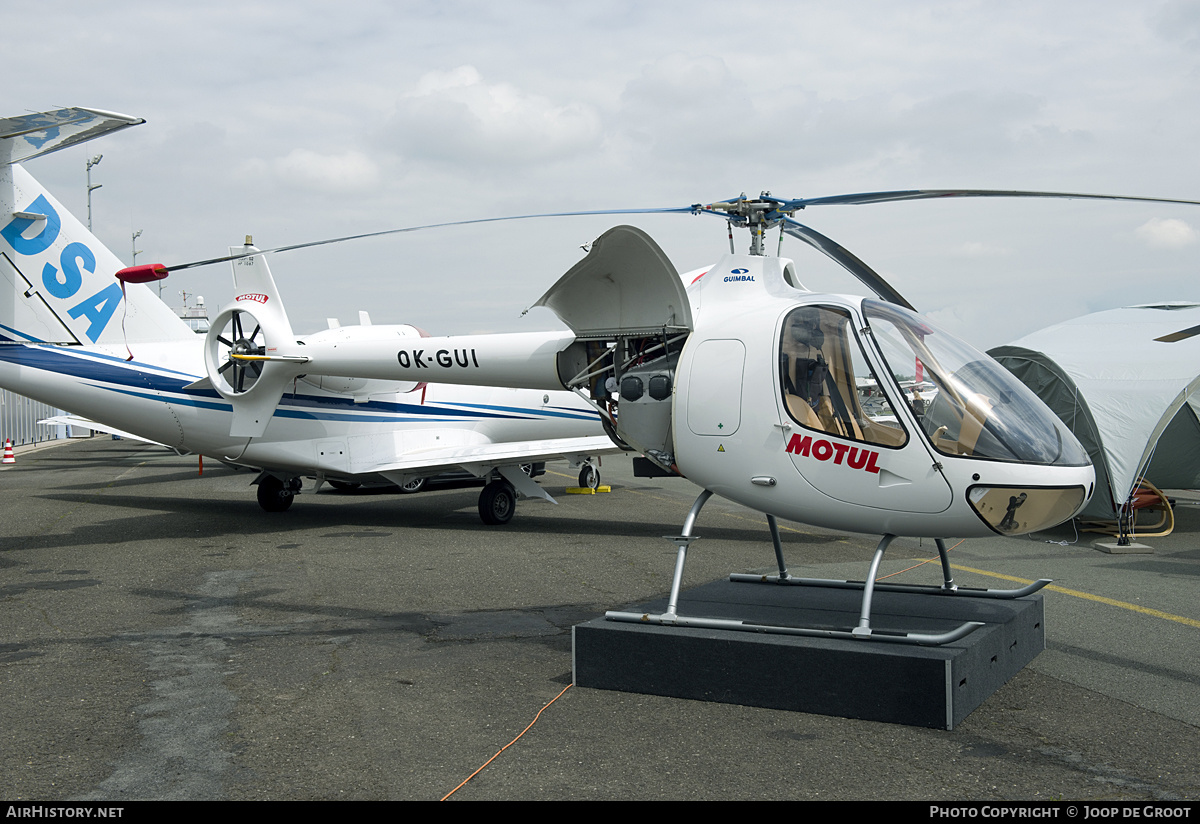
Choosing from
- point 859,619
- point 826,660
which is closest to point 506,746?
point 826,660

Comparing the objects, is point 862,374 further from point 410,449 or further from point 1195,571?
point 410,449

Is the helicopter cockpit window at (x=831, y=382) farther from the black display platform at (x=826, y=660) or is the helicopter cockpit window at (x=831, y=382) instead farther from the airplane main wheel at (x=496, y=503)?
the airplane main wheel at (x=496, y=503)

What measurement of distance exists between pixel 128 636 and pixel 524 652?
314cm

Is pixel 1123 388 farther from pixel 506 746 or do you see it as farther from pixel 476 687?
pixel 506 746

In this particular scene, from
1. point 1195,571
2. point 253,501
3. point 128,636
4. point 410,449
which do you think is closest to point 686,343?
point 128,636

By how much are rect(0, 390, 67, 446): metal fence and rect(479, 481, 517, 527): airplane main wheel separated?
29416mm

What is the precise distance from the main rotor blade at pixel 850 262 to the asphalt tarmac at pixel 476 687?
8.66ft

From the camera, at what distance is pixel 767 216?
20.6 feet

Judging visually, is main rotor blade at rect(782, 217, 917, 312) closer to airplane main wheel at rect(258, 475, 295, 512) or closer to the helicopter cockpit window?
the helicopter cockpit window

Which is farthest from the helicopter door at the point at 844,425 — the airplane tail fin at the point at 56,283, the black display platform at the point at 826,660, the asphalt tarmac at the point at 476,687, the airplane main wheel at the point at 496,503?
the airplane tail fin at the point at 56,283

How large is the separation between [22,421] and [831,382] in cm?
4651

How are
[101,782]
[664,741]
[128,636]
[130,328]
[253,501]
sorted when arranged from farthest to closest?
[253,501] → [130,328] → [128,636] → [664,741] → [101,782]

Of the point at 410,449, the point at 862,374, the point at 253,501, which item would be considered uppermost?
the point at 862,374

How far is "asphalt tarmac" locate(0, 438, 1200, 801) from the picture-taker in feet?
14.0
